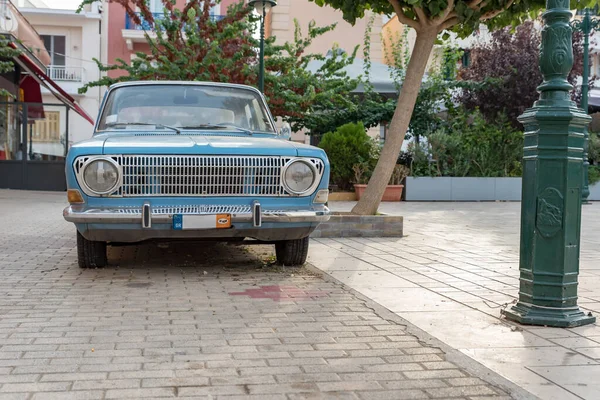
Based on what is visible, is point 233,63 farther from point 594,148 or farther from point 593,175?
→ point 594,148

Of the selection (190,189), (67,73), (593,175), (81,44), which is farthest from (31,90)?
(190,189)

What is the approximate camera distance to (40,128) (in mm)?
19391

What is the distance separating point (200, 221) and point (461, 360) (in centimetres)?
254

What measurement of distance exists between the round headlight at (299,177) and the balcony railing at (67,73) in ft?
85.0

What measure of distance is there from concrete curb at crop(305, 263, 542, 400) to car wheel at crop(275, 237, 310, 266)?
1.44 metres

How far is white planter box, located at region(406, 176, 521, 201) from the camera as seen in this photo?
17.0 m

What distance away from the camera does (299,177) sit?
557 centimetres

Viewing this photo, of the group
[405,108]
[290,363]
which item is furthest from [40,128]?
[290,363]

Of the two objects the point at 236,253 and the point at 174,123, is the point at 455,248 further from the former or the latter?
the point at 174,123

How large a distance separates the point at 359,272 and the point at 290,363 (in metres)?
2.84

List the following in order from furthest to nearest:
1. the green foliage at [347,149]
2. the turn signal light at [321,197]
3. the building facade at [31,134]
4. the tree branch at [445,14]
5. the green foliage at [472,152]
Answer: the building facade at [31,134], the green foliage at [472,152], the green foliage at [347,149], the tree branch at [445,14], the turn signal light at [321,197]

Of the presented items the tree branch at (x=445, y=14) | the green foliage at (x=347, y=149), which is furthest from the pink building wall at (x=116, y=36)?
the tree branch at (x=445, y=14)

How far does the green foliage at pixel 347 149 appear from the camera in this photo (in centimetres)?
1653

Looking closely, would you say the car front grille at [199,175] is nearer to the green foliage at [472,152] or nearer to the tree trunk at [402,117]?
the tree trunk at [402,117]
